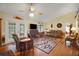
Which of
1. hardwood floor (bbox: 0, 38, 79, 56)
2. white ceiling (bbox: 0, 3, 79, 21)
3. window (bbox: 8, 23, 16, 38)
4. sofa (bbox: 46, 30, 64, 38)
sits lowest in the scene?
hardwood floor (bbox: 0, 38, 79, 56)

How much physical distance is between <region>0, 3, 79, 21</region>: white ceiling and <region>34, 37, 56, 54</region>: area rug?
413mm

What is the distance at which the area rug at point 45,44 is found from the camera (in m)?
2.46

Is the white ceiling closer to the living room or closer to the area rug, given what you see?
the living room

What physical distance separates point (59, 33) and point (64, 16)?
0.35 meters

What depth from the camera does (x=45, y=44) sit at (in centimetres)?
248

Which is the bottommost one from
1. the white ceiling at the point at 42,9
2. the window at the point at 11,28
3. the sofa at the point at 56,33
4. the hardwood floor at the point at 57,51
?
the hardwood floor at the point at 57,51

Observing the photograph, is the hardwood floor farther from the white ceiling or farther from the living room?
the white ceiling

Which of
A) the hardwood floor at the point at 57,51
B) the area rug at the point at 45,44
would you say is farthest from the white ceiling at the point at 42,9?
the hardwood floor at the point at 57,51

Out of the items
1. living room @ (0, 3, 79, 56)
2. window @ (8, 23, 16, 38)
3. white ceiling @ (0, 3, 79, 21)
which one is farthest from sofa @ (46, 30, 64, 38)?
window @ (8, 23, 16, 38)

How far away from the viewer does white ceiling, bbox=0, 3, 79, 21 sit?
2.41m

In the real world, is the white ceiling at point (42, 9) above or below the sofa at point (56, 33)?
above

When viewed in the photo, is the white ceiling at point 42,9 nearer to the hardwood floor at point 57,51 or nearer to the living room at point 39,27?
the living room at point 39,27

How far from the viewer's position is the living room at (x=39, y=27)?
2398mm

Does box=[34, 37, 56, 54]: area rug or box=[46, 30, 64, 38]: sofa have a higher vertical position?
box=[46, 30, 64, 38]: sofa
